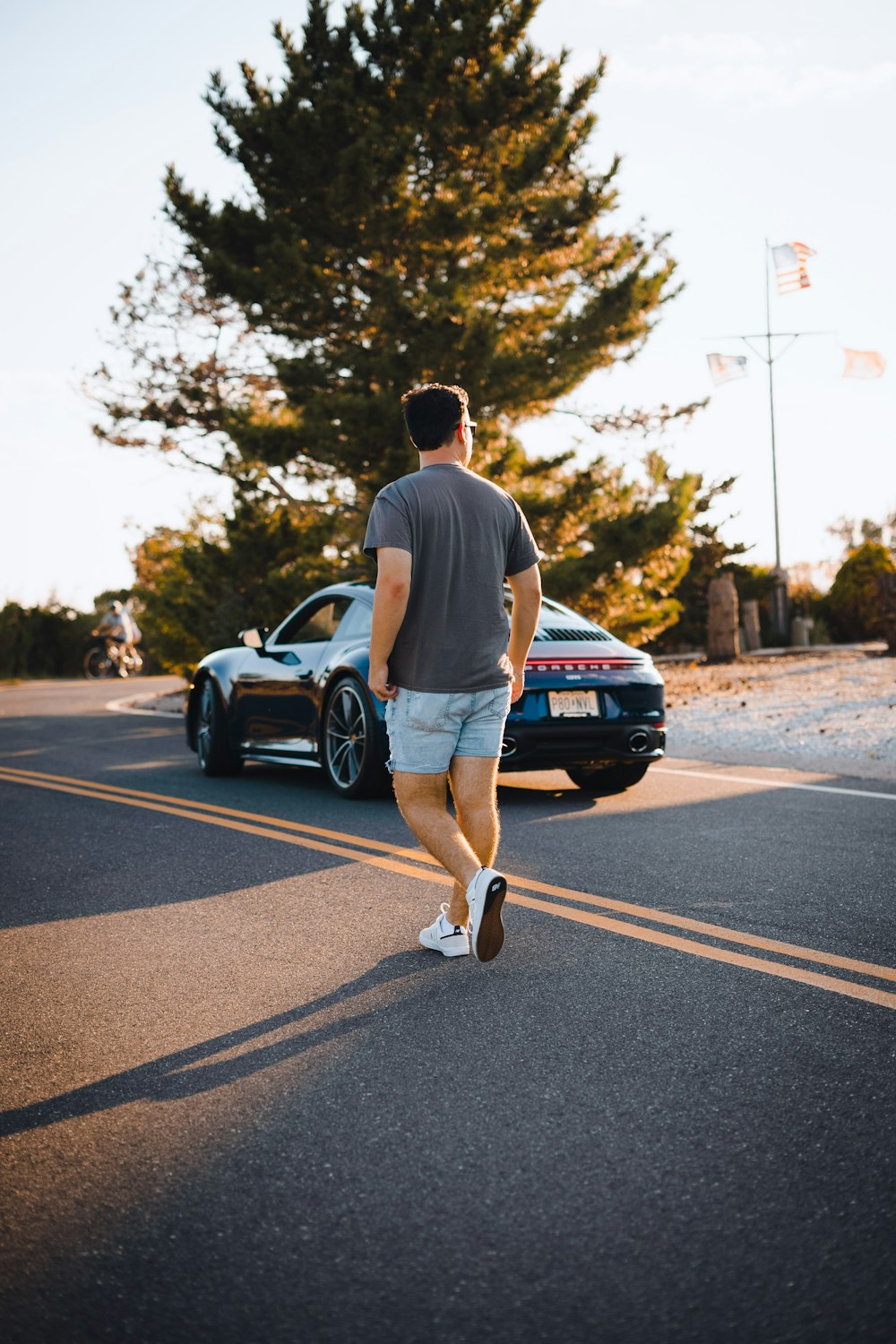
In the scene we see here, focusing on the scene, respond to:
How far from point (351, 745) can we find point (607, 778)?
70.1 inches

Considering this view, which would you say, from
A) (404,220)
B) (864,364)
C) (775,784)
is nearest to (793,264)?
(864,364)

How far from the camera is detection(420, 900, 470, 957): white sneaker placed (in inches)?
190

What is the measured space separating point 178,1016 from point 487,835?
1.26m

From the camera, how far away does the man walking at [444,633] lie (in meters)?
4.60

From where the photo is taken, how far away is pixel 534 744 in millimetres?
8148

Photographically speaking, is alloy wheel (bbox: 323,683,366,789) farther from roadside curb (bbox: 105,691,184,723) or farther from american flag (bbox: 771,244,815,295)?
american flag (bbox: 771,244,815,295)

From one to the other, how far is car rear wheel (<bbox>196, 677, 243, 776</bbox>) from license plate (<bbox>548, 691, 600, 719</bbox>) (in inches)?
120

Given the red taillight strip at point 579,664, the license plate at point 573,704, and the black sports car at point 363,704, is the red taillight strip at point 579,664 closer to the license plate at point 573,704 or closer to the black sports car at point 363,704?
the black sports car at point 363,704

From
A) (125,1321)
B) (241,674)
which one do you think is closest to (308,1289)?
(125,1321)

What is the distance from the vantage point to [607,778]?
9.16 metres

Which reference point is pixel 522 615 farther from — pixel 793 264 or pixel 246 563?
pixel 793 264

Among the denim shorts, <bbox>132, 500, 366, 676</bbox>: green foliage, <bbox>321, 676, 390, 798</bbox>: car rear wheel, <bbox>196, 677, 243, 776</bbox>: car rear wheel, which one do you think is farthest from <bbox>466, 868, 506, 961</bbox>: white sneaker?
<bbox>132, 500, 366, 676</bbox>: green foliage

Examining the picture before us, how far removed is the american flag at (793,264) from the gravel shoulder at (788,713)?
10.8 meters

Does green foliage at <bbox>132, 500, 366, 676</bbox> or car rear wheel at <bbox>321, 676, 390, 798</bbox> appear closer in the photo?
car rear wheel at <bbox>321, 676, 390, 798</bbox>
